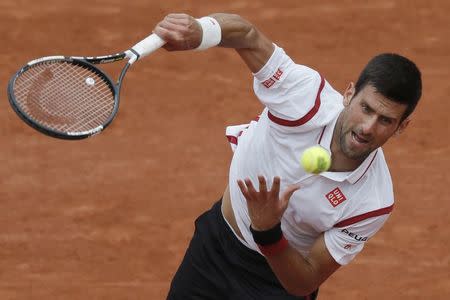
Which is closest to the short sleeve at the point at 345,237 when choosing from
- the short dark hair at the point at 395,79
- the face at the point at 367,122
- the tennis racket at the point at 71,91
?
the face at the point at 367,122

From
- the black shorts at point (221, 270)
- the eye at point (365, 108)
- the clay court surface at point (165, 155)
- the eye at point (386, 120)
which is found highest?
the eye at point (365, 108)

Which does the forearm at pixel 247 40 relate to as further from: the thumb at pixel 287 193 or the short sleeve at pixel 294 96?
the thumb at pixel 287 193

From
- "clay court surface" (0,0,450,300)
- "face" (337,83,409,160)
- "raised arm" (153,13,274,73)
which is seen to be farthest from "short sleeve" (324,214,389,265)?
"clay court surface" (0,0,450,300)

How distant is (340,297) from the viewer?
8891mm

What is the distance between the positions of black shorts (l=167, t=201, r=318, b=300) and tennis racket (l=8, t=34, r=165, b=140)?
1.19 metres

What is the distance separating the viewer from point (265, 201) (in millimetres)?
6109

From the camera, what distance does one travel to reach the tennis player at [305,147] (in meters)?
6.28

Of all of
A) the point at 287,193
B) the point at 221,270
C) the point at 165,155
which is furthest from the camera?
the point at 165,155

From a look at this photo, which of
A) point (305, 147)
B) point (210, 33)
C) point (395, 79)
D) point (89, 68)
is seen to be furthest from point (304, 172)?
point (89, 68)

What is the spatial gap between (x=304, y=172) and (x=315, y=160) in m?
0.49

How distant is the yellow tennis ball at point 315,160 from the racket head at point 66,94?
108 cm

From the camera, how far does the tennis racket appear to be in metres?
6.36

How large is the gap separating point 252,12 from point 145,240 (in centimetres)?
315

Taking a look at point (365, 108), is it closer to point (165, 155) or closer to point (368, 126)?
point (368, 126)
